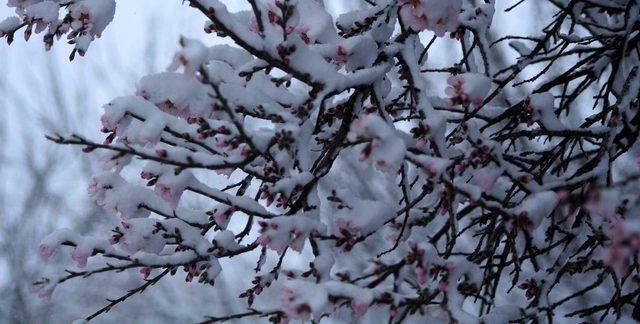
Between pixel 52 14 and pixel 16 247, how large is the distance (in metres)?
11.3

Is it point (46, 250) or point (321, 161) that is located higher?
point (321, 161)

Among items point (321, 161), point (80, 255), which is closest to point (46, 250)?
point (80, 255)

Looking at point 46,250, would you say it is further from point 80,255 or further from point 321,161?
point 321,161

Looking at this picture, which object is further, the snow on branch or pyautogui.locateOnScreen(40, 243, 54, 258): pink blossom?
pyautogui.locateOnScreen(40, 243, 54, 258): pink blossom

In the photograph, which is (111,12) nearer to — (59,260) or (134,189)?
(134,189)

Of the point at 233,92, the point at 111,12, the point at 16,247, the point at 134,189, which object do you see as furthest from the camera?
the point at 16,247

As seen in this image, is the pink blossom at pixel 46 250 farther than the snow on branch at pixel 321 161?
Yes

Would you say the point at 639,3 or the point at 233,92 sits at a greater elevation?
the point at 639,3

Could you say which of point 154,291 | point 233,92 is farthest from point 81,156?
point 233,92

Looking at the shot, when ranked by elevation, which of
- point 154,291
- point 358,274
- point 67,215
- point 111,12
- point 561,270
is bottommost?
point 358,274

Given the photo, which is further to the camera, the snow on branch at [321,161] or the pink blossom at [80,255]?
the pink blossom at [80,255]

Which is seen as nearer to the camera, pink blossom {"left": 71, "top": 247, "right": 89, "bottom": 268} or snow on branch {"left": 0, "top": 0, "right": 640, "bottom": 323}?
snow on branch {"left": 0, "top": 0, "right": 640, "bottom": 323}

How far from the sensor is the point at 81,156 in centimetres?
1455

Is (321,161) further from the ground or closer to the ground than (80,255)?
further from the ground
